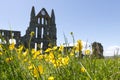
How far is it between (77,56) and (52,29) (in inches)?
2088

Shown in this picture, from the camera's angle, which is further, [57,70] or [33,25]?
[33,25]

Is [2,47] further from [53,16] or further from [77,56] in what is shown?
[53,16]

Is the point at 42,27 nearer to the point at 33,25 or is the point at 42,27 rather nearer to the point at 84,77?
the point at 33,25

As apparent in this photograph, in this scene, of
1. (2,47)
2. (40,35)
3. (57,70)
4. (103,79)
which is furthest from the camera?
(40,35)

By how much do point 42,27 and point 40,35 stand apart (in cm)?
171

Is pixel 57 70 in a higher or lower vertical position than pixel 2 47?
lower

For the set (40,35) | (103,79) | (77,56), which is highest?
(40,35)

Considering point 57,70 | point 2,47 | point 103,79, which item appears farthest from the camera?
point 103,79

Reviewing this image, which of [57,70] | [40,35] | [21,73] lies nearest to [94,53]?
[57,70]

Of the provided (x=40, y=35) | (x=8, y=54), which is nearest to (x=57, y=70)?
(x=8, y=54)

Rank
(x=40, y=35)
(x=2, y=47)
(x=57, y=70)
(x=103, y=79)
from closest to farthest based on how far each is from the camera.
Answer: (x=2, y=47)
(x=57, y=70)
(x=103, y=79)
(x=40, y=35)

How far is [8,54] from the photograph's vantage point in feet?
7.02

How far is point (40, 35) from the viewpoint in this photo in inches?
2157

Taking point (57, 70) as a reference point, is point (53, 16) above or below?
above
